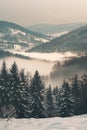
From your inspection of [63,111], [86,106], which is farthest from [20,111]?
[86,106]

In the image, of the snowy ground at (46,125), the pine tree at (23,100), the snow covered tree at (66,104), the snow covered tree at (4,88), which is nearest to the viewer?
the snowy ground at (46,125)

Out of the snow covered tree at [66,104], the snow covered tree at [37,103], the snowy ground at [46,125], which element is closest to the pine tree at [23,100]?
the snow covered tree at [37,103]

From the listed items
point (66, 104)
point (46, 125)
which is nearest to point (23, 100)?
point (66, 104)

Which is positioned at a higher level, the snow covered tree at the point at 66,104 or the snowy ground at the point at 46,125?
the snowy ground at the point at 46,125

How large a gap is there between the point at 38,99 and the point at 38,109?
1752mm

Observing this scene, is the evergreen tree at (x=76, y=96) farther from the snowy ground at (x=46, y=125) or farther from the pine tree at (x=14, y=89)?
the snowy ground at (x=46, y=125)

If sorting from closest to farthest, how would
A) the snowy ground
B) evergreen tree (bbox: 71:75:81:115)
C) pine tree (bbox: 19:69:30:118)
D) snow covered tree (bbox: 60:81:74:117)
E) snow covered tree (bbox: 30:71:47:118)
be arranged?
1. the snowy ground
2. pine tree (bbox: 19:69:30:118)
3. snow covered tree (bbox: 30:71:47:118)
4. snow covered tree (bbox: 60:81:74:117)
5. evergreen tree (bbox: 71:75:81:115)

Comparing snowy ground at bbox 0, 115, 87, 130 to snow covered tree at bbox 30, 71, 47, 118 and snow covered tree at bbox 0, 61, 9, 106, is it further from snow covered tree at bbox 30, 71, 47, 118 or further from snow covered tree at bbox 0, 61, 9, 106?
snow covered tree at bbox 30, 71, 47, 118

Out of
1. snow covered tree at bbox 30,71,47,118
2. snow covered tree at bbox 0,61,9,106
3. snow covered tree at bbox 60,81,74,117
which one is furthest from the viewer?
snow covered tree at bbox 60,81,74,117

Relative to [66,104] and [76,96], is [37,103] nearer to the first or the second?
[66,104]

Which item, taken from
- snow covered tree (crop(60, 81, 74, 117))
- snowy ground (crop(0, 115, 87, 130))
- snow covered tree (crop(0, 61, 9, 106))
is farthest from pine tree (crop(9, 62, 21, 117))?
snowy ground (crop(0, 115, 87, 130))

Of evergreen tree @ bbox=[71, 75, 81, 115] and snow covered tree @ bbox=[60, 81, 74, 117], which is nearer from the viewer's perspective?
snow covered tree @ bbox=[60, 81, 74, 117]

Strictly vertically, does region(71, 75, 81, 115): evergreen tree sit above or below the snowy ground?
below

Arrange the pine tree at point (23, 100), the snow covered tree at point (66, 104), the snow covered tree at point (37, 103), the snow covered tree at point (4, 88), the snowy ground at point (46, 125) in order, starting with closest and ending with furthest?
the snowy ground at point (46, 125) < the pine tree at point (23, 100) < the snow covered tree at point (4, 88) < the snow covered tree at point (37, 103) < the snow covered tree at point (66, 104)
